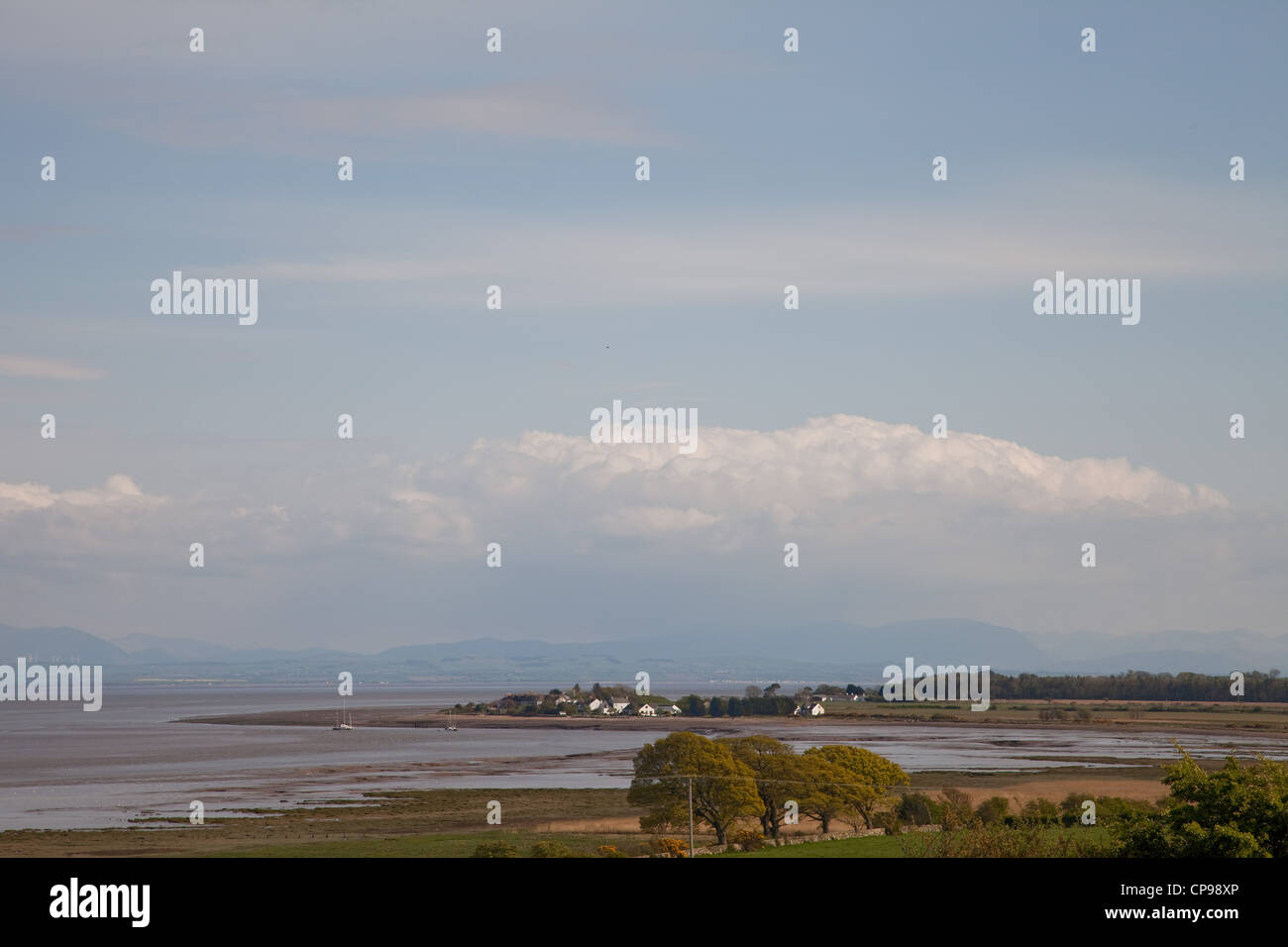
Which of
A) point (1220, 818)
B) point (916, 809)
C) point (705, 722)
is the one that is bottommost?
point (705, 722)

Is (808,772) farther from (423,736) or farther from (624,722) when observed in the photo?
(624,722)

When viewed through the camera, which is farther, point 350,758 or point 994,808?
point 350,758

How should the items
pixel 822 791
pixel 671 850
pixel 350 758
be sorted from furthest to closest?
1. pixel 350 758
2. pixel 822 791
3. pixel 671 850

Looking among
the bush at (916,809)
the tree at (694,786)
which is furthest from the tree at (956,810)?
the tree at (694,786)

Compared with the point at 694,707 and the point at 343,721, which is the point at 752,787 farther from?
the point at 343,721

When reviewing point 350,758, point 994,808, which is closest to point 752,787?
point 994,808

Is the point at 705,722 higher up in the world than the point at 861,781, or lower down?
lower down

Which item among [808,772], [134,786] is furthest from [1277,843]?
[134,786]

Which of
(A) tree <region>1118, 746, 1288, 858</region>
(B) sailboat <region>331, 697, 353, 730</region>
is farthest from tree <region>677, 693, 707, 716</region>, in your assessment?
(A) tree <region>1118, 746, 1288, 858</region>
